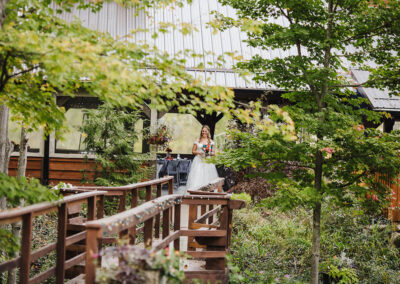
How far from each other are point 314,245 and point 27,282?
148 inches

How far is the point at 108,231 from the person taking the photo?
2846mm

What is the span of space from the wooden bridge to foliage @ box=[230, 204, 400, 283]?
3.55ft

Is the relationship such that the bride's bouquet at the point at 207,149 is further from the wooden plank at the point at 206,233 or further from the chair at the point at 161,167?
the wooden plank at the point at 206,233

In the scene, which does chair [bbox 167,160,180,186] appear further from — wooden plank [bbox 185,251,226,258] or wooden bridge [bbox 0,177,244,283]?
wooden plank [bbox 185,251,226,258]

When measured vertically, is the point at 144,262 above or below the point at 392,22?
below

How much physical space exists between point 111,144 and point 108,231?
21.6 feet

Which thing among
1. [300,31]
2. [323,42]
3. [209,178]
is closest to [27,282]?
[300,31]

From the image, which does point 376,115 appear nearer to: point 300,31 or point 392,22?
point 392,22

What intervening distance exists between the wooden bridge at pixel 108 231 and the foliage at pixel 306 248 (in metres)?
1.08

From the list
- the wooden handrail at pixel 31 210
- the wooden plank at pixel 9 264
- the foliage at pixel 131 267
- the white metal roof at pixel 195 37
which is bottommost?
the wooden plank at pixel 9 264

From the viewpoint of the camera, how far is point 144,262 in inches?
108

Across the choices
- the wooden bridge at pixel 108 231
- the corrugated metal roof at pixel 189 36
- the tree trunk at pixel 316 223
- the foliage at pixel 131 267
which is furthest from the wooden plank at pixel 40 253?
the corrugated metal roof at pixel 189 36

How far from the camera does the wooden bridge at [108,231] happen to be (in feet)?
9.92

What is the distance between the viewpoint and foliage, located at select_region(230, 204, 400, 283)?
6.28 metres
